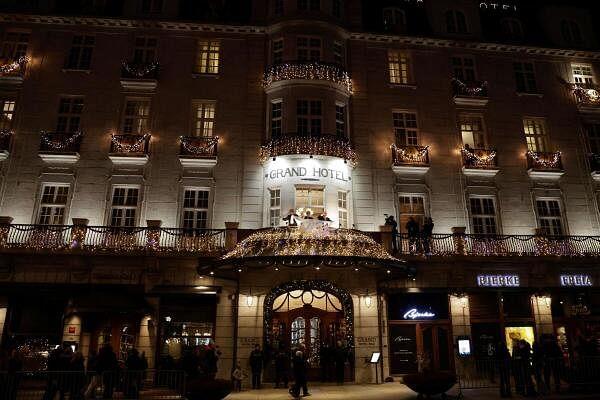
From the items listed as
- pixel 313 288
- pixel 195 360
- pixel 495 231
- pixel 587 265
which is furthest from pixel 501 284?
pixel 195 360

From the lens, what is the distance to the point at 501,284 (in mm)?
19984

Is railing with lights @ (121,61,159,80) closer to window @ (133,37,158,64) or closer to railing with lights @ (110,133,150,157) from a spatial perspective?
window @ (133,37,158,64)

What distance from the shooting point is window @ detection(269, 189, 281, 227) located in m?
20.1

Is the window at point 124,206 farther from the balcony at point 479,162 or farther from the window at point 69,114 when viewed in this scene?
the balcony at point 479,162

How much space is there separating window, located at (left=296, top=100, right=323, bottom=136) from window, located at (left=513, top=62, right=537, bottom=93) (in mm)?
11149

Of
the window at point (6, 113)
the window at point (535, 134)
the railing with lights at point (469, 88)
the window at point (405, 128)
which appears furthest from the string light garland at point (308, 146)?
the window at point (6, 113)

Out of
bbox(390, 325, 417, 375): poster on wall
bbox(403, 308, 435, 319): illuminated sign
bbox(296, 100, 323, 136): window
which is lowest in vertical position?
bbox(390, 325, 417, 375): poster on wall

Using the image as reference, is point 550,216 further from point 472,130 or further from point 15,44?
point 15,44

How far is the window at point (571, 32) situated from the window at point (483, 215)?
11083 millimetres

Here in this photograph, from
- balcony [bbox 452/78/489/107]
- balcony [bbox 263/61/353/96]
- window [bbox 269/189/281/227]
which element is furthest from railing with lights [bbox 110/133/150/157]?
balcony [bbox 452/78/489/107]

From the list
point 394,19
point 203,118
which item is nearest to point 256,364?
point 203,118

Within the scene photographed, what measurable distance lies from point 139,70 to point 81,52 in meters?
3.31

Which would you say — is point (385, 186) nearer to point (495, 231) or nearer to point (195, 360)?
point (495, 231)

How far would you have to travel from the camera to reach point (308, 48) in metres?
22.2
